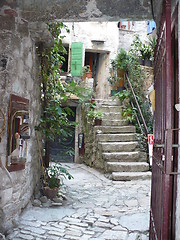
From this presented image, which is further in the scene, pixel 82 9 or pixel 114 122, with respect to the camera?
pixel 114 122

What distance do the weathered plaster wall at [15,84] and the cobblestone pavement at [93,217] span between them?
0.22 meters

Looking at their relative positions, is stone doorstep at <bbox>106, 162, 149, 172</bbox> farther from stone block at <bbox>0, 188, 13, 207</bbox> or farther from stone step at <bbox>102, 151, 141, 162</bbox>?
stone block at <bbox>0, 188, 13, 207</bbox>

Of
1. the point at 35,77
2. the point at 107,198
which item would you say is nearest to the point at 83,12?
the point at 35,77

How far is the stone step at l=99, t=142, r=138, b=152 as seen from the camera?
6602 millimetres

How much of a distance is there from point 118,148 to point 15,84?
4130 mm

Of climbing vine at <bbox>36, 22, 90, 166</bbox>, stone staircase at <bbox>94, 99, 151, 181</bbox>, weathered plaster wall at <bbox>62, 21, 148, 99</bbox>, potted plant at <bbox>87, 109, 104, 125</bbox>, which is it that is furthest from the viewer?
weathered plaster wall at <bbox>62, 21, 148, 99</bbox>

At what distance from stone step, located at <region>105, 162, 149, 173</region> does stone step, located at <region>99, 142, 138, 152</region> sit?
567 millimetres

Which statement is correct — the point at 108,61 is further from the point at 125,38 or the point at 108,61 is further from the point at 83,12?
the point at 83,12

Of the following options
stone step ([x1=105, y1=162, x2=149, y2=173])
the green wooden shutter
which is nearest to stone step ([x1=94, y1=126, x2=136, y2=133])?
stone step ([x1=105, y1=162, x2=149, y2=173])

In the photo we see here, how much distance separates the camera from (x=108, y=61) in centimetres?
1148

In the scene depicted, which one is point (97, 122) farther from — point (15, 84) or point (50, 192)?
point (15, 84)

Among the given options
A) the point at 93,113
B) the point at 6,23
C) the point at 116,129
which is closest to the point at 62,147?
the point at 93,113

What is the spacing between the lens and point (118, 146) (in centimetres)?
663

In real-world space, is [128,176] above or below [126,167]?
below
